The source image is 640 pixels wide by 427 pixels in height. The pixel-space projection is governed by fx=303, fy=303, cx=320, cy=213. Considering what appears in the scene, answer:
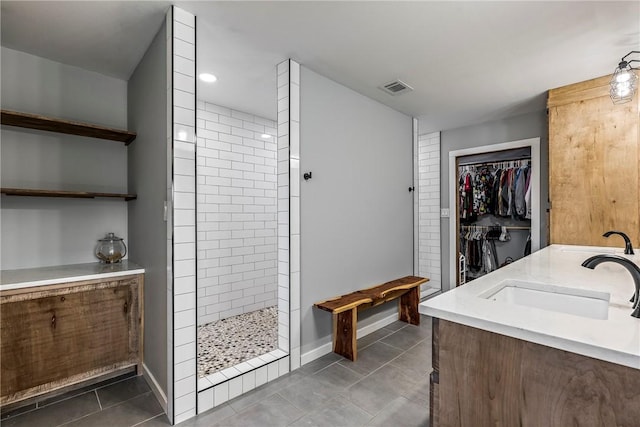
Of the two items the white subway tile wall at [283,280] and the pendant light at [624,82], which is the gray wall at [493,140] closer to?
the pendant light at [624,82]

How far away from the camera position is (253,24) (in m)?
1.97

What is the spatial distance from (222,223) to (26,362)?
6.28 feet

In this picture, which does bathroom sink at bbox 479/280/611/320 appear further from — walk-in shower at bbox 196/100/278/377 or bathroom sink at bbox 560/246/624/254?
walk-in shower at bbox 196/100/278/377

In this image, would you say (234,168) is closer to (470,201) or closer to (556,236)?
(556,236)

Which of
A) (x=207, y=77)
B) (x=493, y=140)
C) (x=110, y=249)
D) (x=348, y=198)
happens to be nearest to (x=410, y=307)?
(x=348, y=198)

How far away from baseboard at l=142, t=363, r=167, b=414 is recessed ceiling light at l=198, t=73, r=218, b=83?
7.97 ft

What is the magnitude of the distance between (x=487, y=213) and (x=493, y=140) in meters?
1.42

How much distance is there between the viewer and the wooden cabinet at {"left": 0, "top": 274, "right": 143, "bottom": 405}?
1859mm

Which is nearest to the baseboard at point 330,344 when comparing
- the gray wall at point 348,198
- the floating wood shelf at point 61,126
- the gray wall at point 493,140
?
the gray wall at point 348,198

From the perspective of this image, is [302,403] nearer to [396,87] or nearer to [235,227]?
[235,227]

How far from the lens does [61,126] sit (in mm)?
2244

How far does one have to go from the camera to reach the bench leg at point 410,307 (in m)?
3.38

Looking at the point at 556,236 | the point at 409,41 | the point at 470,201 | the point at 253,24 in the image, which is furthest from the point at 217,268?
the point at 470,201

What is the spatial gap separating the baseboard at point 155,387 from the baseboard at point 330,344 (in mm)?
1007
